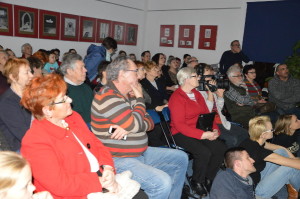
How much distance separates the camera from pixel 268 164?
2.86 meters

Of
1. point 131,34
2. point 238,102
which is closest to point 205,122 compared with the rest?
point 238,102

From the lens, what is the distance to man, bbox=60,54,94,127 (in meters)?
2.83

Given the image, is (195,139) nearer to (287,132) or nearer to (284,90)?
(287,132)

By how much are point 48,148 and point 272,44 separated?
7.09 metres

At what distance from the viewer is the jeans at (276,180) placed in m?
2.66

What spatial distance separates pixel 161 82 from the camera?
4727 millimetres

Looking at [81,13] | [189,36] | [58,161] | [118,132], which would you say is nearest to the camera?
[58,161]

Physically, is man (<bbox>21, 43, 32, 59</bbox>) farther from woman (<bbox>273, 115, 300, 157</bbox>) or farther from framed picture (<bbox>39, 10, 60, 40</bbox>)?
woman (<bbox>273, 115, 300, 157</bbox>)

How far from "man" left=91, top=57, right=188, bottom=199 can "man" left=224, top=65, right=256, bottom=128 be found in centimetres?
204

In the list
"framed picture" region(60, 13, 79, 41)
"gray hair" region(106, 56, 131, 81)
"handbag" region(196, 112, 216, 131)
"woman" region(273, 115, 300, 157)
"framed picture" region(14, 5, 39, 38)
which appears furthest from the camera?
"framed picture" region(60, 13, 79, 41)

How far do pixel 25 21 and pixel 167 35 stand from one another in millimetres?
4681

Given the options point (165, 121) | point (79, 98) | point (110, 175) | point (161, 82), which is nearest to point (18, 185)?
point (110, 175)

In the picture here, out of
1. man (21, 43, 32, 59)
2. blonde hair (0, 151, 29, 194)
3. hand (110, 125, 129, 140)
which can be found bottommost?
hand (110, 125, 129, 140)

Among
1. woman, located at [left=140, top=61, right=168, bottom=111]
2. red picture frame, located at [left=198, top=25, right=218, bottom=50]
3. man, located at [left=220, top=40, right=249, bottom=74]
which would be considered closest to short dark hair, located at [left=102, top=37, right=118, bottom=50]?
woman, located at [left=140, top=61, right=168, bottom=111]
